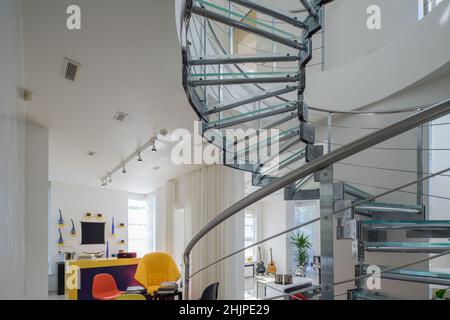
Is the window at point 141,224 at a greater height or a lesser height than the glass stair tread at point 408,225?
lesser

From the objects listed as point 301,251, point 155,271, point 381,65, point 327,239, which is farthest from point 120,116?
point 301,251

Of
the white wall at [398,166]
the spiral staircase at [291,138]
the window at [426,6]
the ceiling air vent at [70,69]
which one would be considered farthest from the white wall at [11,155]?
the window at [426,6]

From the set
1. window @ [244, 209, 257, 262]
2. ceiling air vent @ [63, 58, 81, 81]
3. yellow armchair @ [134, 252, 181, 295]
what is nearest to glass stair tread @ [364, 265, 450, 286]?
ceiling air vent @ [63, 58, 81, 81]

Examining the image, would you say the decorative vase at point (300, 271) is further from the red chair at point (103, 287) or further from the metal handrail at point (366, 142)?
the metal handrail at point (366, 142)

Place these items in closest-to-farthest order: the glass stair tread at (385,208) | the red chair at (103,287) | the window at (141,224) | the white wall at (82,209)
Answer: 1. the glass stair tread at (385,208)
2. the red chair at (103,287)
3. the white wall at (82,209)
4. the window at (141,224)

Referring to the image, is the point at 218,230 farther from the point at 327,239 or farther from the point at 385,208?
the point at 327,239

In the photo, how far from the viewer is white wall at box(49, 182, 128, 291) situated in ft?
25.4

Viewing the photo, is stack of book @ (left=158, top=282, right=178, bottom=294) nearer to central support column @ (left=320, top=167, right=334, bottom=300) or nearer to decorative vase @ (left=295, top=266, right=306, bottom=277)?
decorative vase @ (left=295, top=266, right=306, bottom=277)

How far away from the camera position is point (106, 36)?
6.85 ft

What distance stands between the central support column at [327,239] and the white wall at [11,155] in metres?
1.20

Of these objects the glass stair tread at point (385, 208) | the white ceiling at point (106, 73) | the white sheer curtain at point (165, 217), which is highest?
the white ceiling at point (106, 73)

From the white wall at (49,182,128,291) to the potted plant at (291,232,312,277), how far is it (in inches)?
211

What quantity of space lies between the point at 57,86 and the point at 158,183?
554 centimetres

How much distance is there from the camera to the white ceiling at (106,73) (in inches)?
74.9
